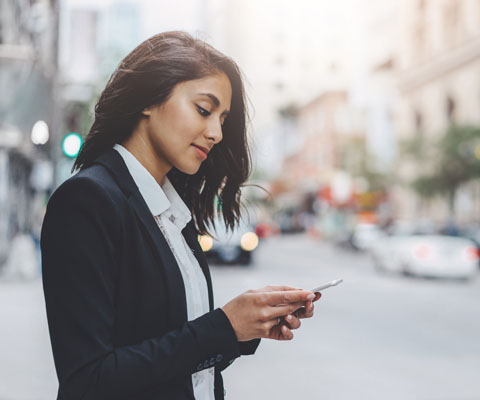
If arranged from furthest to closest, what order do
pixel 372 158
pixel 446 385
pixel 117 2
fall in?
pixel 117 2, pixel 372 158, pixel 446 385

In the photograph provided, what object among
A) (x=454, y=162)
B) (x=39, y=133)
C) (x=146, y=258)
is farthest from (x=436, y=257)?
(x=146, y=258)

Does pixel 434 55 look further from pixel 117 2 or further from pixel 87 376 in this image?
pixel 117 2

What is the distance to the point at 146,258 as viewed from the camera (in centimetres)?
155

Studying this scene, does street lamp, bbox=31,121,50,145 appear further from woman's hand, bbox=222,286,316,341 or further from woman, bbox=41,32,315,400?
woman's hand, bbox=222,286,316,341

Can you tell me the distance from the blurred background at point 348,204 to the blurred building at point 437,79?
0.41 ft

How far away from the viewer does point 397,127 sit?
4638 cm

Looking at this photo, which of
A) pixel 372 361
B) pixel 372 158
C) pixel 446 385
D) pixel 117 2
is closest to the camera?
pixel 446 385

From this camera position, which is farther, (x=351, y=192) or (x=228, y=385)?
(x=351, y=192)

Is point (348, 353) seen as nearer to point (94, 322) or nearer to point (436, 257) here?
point (94, 322)

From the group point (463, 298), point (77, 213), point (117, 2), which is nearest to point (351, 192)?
point (463, 298)

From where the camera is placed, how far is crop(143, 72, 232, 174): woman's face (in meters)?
1.69

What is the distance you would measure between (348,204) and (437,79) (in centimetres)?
1723

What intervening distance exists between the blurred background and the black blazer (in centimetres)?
61

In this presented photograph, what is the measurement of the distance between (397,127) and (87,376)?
152ft
